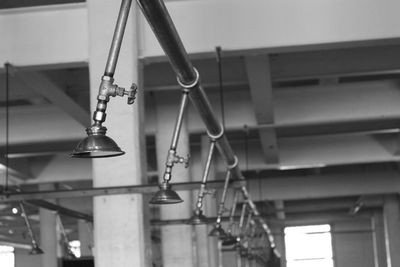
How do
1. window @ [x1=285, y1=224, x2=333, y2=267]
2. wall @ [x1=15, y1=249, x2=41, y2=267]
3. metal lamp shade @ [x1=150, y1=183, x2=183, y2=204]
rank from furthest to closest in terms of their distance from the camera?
window @ [x1=285, y1=224, x2=333, y2=267] → wall @ [x1=15, y1=249, x2=41, y2=267] → metal lamp shade @ [x1=150, y1=183, x2=183, y2=204]

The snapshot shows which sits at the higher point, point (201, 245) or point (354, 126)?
point (354, 126)

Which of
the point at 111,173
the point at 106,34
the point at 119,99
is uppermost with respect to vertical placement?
the point at 106,34

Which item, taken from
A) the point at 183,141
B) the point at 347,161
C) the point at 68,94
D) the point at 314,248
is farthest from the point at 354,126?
the point at 314,248

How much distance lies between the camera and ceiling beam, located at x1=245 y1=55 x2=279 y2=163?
831 centimetres

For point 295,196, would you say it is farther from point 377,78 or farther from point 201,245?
point 377,78

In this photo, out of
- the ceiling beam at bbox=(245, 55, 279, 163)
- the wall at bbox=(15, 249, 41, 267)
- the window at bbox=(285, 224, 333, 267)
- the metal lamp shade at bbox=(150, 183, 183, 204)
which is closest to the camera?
the metal lamp shade at bbox=(150, 183, 183, 204)

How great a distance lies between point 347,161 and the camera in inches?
549

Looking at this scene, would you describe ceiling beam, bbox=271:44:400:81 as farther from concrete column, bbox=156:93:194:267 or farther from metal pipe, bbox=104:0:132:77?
metal pipe, bbox=104:0:132:77

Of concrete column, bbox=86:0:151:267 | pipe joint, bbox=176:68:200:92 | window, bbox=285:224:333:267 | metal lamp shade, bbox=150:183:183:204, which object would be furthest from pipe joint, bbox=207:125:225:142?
window, bbox=285:224:333:267

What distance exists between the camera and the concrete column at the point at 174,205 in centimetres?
1112

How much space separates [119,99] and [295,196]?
1211cm

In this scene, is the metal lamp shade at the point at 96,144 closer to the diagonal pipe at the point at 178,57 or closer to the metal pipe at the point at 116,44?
the metal pipe at the point at 116,44

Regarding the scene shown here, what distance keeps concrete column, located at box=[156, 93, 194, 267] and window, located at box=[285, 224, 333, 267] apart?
1809 cm

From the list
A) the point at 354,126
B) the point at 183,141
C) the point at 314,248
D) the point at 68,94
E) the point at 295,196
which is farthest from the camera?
the point at 314,248
